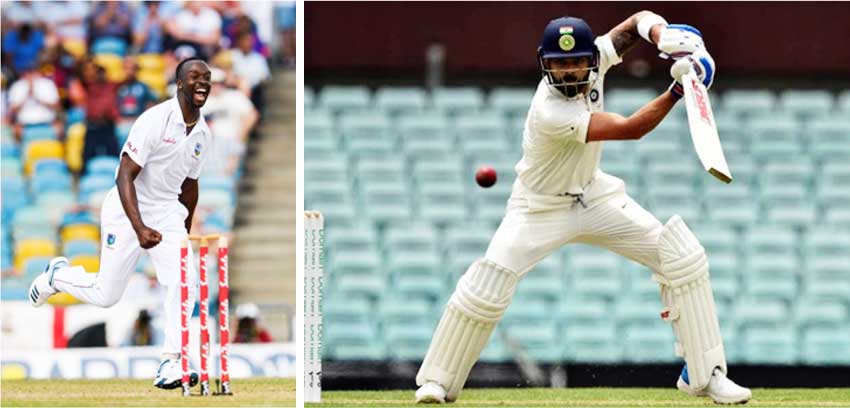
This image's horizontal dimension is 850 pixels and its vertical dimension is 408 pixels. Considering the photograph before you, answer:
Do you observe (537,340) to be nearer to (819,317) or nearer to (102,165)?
(819,317)

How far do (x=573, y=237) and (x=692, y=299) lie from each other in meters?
0.49

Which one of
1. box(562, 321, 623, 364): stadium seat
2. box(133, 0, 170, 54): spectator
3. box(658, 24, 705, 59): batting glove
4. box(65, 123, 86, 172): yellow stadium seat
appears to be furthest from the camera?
box(133, 0, 170, 54): spectator

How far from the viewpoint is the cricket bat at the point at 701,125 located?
538 cm

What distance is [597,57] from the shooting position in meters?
5.86

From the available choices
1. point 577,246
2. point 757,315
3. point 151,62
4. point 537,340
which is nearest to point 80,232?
point 151,62

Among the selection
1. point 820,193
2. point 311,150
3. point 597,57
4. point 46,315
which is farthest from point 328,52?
point 597,57

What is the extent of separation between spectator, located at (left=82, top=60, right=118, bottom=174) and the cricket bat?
209 inches

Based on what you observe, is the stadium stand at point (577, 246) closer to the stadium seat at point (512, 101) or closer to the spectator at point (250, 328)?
the stadium seat at point (512, 101)

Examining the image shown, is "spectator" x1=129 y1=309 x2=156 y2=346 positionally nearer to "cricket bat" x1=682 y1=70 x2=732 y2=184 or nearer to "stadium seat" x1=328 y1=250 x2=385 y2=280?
"stadium seat" x1=328 y1=250 x2=385 y2=280

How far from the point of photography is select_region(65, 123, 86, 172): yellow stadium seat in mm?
10336

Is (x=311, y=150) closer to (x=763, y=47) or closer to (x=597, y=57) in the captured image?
(x=763, y=47)

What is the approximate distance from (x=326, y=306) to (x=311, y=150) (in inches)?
48.6

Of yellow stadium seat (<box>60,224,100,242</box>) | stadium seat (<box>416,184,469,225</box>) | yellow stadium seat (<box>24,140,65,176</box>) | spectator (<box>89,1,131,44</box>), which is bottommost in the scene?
yellow stadium seat (<box>60,224,100,242</box>)

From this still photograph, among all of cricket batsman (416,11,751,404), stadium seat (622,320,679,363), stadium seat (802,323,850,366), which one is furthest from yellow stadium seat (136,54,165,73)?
cricket batsman (416,11,751,404)
